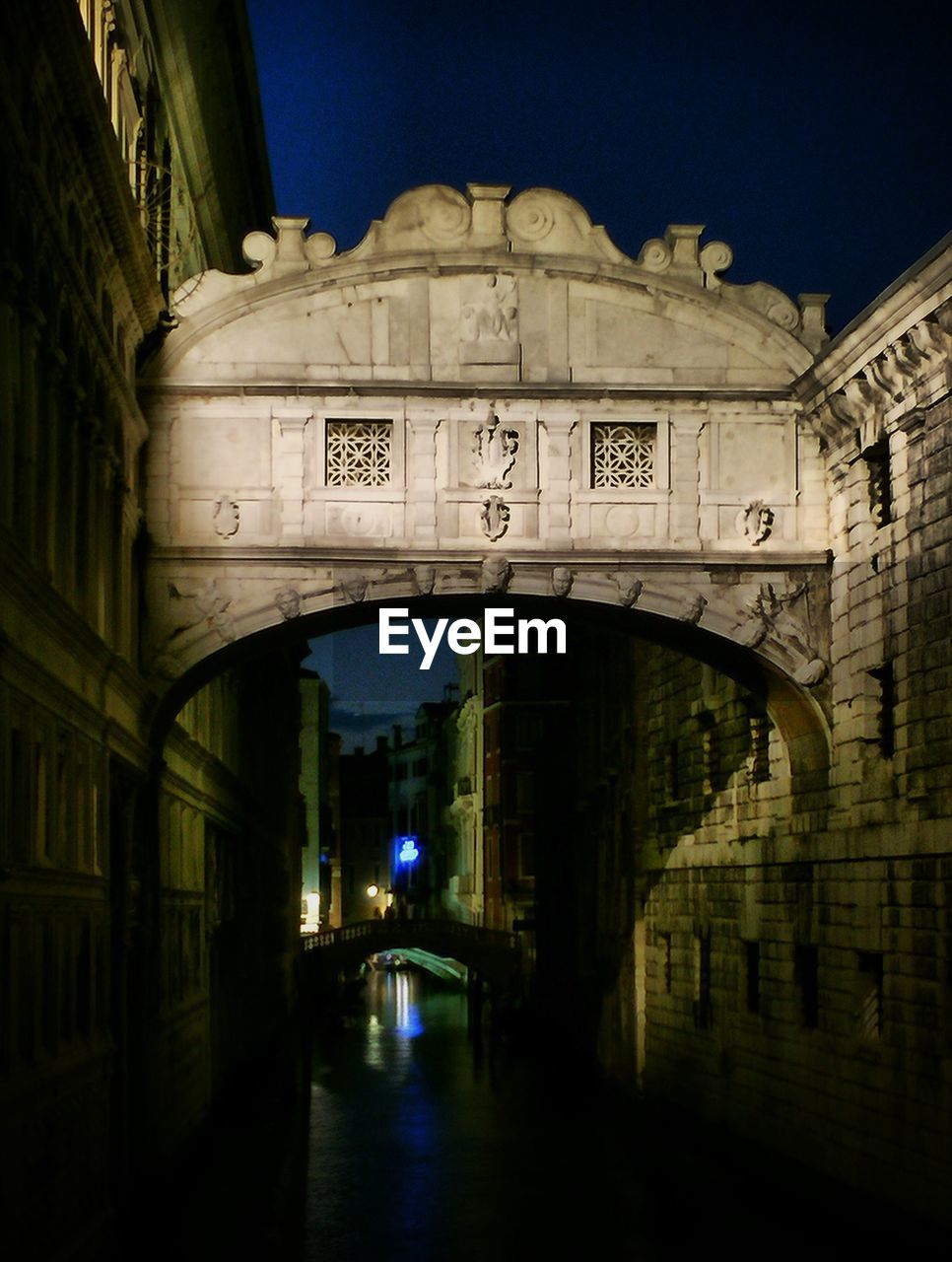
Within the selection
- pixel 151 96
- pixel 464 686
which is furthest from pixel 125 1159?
pixel 464 686

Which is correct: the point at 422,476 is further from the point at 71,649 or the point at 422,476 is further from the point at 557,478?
the point at 71,649

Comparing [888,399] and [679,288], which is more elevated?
[679,288]

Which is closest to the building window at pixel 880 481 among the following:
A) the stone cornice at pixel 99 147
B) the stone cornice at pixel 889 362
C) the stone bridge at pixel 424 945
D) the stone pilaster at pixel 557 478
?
the stone cornice at pixel 889 362

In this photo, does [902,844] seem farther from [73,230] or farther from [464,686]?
[464,686]

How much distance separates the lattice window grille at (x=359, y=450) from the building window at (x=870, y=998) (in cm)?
773

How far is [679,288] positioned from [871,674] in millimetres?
5165

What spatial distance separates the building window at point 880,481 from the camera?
21875 mm

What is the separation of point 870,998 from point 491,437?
762 centimetres

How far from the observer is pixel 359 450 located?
914 inches

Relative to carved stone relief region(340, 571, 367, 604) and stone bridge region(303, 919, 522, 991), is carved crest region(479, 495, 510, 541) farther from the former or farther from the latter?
stone bridge region(303, 919, 522, 991)

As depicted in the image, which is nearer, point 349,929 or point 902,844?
point 902,844

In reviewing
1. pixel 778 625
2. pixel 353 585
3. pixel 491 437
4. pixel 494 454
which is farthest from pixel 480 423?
pixel 778 625

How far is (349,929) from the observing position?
66.7m

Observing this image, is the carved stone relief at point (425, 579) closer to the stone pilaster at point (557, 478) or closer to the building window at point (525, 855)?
the stone pilaster at point (557, 478)
